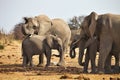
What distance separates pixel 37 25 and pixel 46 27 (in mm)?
633

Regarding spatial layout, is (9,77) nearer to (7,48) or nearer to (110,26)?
(110,26)

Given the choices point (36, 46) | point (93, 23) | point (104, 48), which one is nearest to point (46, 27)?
point (36, 46)

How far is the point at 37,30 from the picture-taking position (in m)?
20.8

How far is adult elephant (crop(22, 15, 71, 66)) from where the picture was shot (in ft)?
65.9

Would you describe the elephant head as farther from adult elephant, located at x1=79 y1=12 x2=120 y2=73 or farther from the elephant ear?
adult elephant, located at x1=79 y1=12 x2=120 y2=73

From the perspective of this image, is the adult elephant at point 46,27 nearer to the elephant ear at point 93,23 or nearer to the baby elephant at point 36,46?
the baby elephant at point 36,46

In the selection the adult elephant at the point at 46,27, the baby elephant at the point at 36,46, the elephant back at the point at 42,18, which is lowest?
the baby elephant at the point at 36,46

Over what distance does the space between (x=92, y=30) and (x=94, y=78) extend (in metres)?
2.79

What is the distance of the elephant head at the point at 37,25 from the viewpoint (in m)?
20.1

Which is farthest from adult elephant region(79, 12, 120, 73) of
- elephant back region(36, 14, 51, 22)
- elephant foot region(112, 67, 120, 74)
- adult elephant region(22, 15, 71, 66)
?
elephant back region(36, 14, 51, 22)

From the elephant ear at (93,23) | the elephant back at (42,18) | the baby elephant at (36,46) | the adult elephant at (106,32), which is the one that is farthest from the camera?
the elephant back at (42,18)

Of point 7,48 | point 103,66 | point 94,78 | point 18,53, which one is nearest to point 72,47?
point 103,66

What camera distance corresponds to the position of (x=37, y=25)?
819 inches

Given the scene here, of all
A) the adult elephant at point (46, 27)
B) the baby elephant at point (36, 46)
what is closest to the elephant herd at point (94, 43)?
the baby elephant at point (36, 46)
